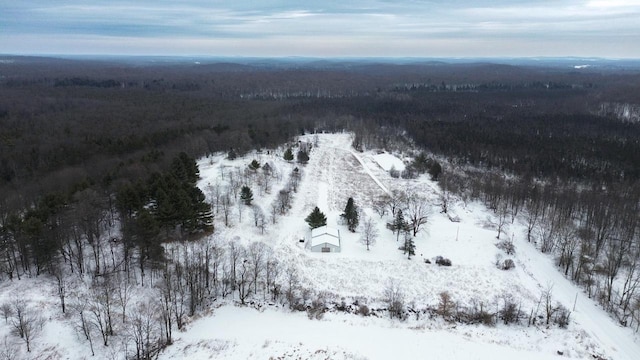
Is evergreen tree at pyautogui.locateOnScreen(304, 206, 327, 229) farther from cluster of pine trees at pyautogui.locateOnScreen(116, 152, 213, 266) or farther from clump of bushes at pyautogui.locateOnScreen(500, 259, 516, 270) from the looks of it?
clump of bushes at pyautogui.locateOnScreen(500, 259, 516, 270)

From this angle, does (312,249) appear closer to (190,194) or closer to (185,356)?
(190,194)

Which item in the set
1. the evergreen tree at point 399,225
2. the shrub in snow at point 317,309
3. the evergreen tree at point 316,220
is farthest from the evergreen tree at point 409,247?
the shrub in snow at point 317,309

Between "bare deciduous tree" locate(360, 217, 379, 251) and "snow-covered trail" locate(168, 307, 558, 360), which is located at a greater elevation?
"bare deciduous tree" locate(360, 217, 379, 251)

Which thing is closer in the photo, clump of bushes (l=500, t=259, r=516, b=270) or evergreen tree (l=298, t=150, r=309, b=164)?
clump of bushes (l=500, t=259, r=516, b=270)

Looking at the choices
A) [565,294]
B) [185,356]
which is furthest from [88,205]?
[565,294]

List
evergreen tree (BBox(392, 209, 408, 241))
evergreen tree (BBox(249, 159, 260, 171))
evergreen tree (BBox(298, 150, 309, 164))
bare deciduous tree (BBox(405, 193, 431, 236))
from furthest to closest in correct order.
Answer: evergreen tree (BBox(298, 150, 309, 164))
evergreen tree (BBox(249, 159, 260, 171))
bare deciduous tree (BBox(405, 193, 431, 236))
evergreen tree (BBox(392, 209, 408, 241))

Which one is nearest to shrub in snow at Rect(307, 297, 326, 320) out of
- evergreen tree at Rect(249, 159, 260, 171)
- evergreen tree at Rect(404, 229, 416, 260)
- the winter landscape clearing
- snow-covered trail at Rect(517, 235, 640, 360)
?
the winter landscape clearing

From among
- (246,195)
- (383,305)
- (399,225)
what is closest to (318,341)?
(383,305)

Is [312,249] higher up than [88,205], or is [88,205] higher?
[88,205]
